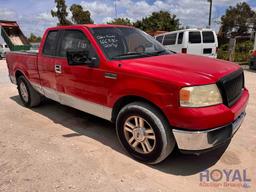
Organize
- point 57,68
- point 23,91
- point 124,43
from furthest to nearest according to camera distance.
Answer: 1. point 23,91
2. point 57,68
3. point 124,43

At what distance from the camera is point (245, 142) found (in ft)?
13.5

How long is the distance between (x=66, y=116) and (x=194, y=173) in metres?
3.16

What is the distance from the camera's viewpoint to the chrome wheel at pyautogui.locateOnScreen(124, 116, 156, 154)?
3352mm

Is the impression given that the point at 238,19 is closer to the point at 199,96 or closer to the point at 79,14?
the point at 79,14

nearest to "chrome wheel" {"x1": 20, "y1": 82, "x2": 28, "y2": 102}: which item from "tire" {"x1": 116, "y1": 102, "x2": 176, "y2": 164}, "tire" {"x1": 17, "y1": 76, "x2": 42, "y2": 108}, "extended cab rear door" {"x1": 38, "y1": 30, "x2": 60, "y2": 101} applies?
"tire" {"x1": 17, "y1": 76, "x2": 42, "y2": 108}

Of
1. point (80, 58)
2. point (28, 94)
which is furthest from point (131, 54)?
point (28, 94)

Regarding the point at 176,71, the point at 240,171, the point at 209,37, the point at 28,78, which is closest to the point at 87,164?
the point at 176,71

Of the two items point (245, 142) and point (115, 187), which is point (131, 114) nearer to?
point (115, 187)

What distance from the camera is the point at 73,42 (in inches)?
177

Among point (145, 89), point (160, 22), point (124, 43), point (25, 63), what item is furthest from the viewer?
point (160, 22)

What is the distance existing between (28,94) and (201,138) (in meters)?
4.45

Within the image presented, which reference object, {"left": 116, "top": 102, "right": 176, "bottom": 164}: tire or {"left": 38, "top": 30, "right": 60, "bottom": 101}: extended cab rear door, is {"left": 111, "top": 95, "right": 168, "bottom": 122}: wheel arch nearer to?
{"left": 116, "top": 102, "right": 176, "bottom": 164}: tire

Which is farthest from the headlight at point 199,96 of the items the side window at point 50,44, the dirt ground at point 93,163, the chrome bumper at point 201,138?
the side window at point 50,44

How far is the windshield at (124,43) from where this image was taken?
12.9 feet
